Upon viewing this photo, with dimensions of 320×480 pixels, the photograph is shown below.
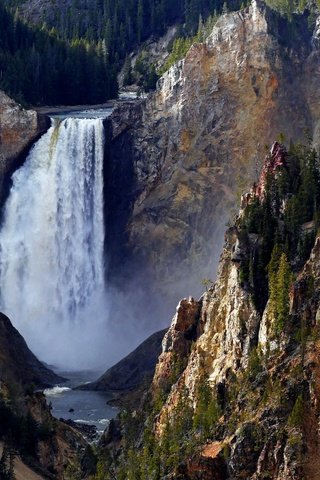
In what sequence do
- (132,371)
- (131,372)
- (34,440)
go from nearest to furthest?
(34,440) < (131,372) < (132,371)

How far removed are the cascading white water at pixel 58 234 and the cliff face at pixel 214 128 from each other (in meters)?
6.17

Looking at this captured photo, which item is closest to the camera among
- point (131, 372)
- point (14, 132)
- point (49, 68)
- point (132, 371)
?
point (131, 372)

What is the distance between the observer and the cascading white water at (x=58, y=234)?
463 ft

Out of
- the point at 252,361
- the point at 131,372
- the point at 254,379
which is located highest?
the point at 131,372

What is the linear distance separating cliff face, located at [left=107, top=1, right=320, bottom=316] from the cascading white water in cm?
617

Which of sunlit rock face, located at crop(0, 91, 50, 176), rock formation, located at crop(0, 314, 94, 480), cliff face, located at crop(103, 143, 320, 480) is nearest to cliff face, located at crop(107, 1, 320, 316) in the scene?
sunlit rock face, located at crop(0, 91, 50, 176)

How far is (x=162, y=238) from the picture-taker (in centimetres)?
13750

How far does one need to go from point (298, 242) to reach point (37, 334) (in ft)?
191

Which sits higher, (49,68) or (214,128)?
(49,68)

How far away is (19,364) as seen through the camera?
113 meters

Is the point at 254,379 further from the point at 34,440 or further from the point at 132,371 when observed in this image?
the point at 132,371

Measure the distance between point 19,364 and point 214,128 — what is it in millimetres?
36198

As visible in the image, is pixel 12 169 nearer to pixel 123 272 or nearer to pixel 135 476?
pixel 123 272

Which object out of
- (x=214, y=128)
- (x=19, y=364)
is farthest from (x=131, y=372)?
(x=214, y=128)
